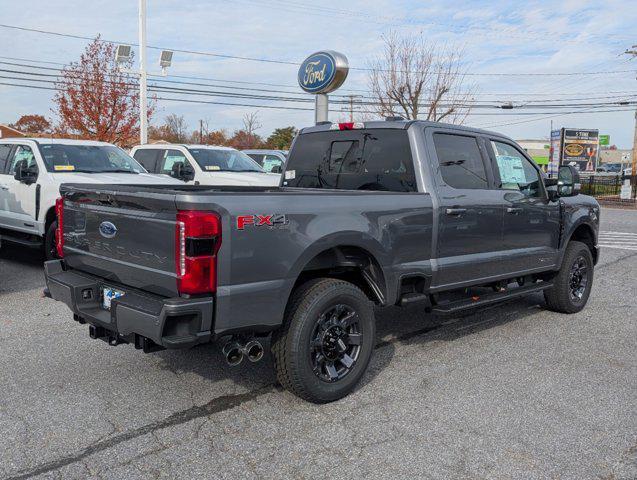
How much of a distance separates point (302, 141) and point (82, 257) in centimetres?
247

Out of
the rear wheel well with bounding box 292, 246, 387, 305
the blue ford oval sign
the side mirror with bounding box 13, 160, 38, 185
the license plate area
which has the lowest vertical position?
the license plate area

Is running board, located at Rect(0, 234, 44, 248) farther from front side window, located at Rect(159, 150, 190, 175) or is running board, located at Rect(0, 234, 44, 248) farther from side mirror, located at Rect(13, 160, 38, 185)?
front side window, located at Rect(159, 150, 190, 175)

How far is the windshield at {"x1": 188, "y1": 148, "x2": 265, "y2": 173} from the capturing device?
1177 centimetres

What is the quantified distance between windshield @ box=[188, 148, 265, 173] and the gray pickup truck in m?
6.15

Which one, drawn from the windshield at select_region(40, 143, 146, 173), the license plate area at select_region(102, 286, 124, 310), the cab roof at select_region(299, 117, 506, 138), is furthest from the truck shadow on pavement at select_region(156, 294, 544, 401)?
the windshield at select_region(40, 143, 146, 173)

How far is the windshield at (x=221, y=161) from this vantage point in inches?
463

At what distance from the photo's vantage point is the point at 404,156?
491 cm

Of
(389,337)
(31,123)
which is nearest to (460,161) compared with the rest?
(389,337)

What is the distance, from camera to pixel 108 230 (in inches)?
154

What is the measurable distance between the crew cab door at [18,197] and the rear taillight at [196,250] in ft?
19.6

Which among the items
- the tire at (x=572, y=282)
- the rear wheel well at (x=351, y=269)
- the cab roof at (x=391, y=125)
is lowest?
the tire at (x=572, y=282)

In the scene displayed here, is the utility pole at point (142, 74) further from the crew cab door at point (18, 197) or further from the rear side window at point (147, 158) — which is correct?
the crew cab door at point (18, 197)

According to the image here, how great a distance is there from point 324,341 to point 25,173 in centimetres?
619

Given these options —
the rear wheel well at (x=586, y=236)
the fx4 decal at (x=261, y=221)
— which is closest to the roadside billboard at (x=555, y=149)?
the rear wheel well at (x=586, y=236)
